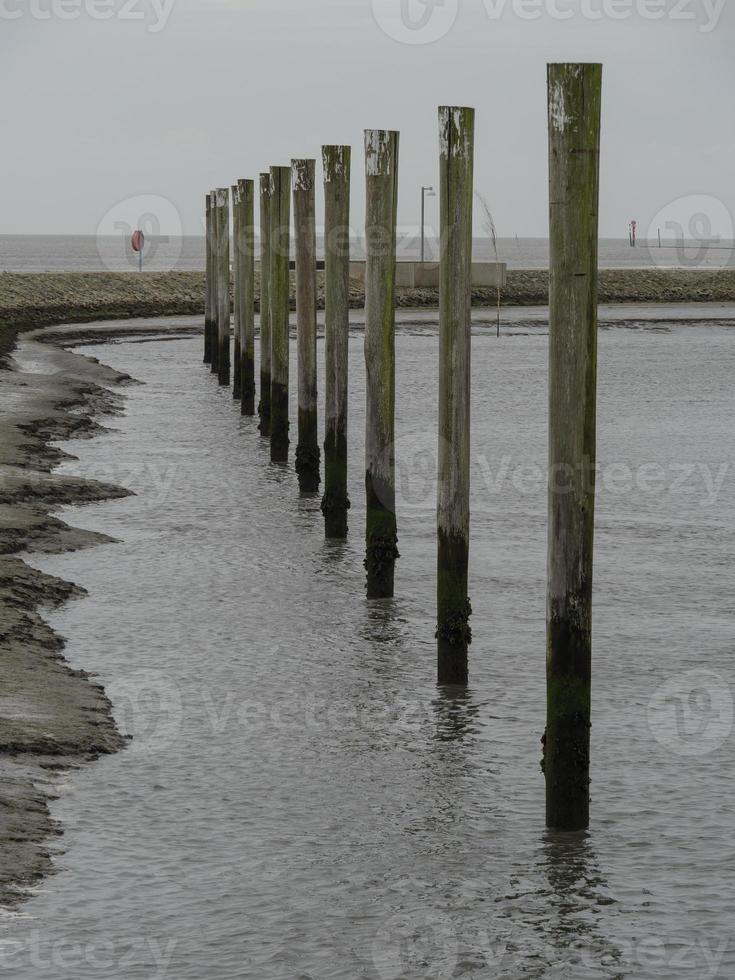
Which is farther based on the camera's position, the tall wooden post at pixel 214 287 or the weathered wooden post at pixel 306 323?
the tall wooden post at pixel 214 287

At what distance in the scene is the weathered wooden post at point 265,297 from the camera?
75.5 ft

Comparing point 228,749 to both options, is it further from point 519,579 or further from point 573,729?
point 519,579

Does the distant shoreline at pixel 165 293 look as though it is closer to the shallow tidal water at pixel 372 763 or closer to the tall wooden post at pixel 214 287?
the tall wooden post at pixel 214 287

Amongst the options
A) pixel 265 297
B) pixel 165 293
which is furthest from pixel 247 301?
pixel 165 293

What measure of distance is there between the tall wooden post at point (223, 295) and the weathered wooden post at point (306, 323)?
14.6 m

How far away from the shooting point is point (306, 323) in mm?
18656

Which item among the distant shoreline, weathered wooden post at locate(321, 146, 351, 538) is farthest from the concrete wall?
weathered wooden post at locate(321, 146, 351, 538)

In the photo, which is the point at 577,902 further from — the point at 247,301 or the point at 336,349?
the point at 247,301

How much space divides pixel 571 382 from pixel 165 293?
52.4 meters

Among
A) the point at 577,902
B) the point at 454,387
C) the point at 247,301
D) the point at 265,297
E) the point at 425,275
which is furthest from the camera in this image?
the point at 425,275

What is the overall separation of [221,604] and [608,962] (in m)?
6.92

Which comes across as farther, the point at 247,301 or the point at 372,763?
the point at 247,301

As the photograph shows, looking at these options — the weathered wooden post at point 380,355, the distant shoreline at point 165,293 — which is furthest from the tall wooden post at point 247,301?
the weathered wooden post at point 380,355

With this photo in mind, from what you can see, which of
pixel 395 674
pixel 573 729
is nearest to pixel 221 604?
pixel 395 674
